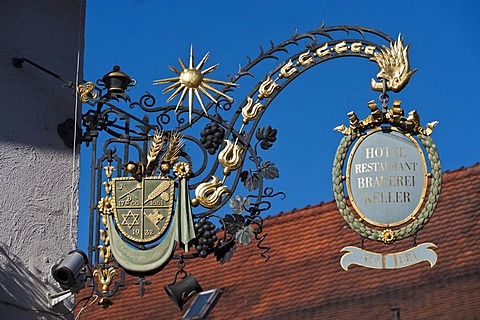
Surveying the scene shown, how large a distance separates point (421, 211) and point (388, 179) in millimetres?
276

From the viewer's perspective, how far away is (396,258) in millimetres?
8039

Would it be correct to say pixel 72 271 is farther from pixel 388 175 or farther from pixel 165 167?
pixel 388 175

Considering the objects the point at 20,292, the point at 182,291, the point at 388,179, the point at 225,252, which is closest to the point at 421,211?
the point at 388,179

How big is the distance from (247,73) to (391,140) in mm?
1028

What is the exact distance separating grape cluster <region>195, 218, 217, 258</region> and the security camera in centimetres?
74

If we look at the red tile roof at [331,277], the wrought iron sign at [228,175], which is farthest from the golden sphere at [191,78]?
the red tile roof at [331,277]

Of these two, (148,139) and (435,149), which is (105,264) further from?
(435,149)

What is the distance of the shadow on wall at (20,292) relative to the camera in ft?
28.7

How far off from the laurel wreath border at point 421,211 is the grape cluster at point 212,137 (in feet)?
2.39

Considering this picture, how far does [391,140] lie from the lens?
26.9 feet

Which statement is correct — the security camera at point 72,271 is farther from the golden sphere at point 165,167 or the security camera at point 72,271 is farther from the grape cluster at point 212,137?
the grape cluster at point 212,137

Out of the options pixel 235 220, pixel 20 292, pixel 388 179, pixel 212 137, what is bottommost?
pixel 20 292

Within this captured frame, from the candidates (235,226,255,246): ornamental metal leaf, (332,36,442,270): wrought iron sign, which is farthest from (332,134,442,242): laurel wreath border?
(235,226,255,246): ornamental metal leaf

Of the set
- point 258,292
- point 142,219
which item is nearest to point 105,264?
point 142,219
